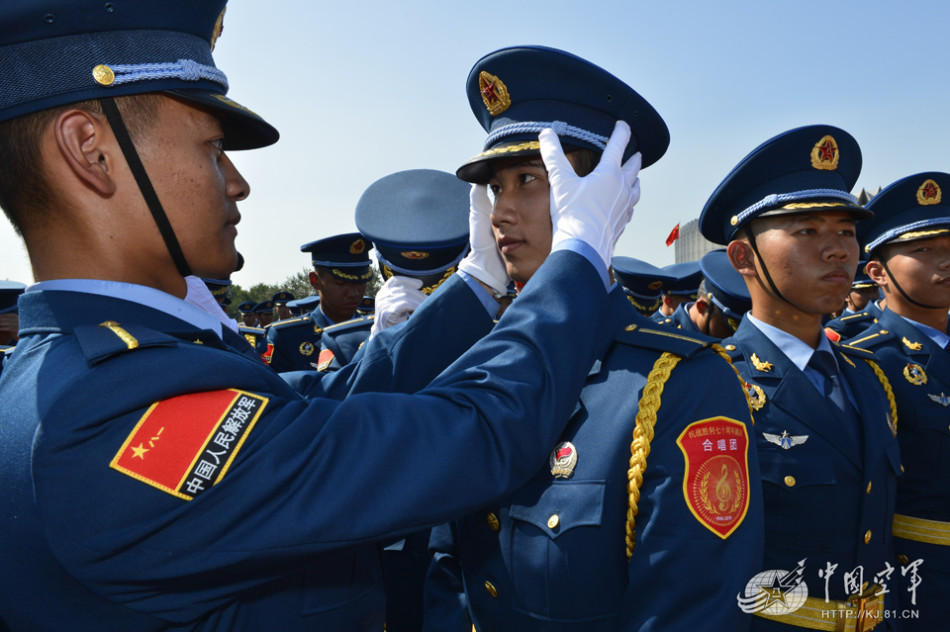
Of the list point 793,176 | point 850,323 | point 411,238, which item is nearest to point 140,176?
point 411,238

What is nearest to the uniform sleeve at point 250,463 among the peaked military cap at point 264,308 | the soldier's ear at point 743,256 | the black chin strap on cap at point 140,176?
the black chin strap on cap at point 140,176

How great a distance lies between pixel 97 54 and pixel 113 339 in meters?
0.70

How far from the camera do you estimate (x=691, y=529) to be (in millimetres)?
1803

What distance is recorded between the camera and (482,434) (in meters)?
1.51

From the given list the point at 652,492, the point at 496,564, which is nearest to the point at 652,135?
the point at 652,492

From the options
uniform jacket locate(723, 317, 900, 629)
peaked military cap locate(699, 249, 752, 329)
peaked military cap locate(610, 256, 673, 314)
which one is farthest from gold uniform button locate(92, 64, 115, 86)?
peaked military cap locate(610, 256, 673, 314)

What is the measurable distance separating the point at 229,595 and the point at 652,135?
6.83 feet

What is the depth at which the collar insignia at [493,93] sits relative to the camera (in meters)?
2.57

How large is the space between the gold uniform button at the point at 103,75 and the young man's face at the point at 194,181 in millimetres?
131

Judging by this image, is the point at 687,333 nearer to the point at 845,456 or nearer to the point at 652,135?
the point at 652,135

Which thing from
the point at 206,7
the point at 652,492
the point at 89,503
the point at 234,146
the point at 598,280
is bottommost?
the point at 652,492

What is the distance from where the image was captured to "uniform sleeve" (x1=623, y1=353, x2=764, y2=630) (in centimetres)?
176

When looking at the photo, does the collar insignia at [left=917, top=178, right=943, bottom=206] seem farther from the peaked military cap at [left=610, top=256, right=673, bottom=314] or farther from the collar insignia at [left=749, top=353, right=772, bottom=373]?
the peaked military cap at [left=610, top=256, right=673, bottom=314]

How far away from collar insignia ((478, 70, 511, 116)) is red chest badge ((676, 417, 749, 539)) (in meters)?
A: 1.45
